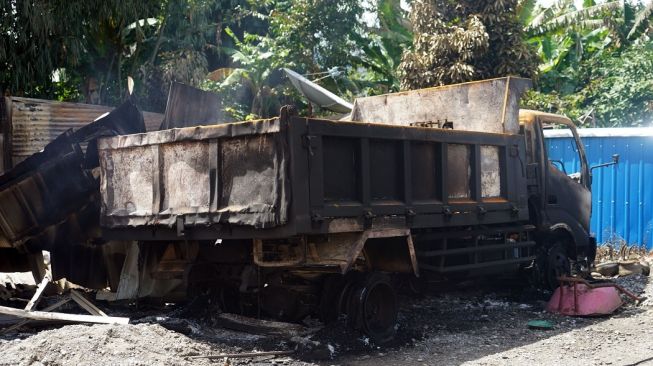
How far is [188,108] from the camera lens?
8406mm

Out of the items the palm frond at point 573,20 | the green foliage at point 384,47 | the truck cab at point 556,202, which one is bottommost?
the truck cab at point 556,202

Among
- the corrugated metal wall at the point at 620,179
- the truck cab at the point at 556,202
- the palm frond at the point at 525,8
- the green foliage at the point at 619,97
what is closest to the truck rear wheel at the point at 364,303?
the truck cab at the point at 556,202

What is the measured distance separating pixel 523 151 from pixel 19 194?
18.6 ft

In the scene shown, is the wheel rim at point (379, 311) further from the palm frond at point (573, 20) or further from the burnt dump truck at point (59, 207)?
the palm frond at point (573, 20)

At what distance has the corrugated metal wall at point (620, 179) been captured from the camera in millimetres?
13492

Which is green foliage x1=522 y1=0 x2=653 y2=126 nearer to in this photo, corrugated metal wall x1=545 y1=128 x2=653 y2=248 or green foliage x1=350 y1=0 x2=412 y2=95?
green foliage x1=350 y1=0 x2=412 y2=95

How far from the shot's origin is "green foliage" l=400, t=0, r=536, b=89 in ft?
48.7

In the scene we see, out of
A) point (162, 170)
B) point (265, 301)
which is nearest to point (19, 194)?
point (162, 170)

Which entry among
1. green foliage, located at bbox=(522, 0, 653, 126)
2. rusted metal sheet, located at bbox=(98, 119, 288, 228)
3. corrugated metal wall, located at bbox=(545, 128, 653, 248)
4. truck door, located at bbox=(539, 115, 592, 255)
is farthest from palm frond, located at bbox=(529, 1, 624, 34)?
rusted metal sheet, located at bbox=(98, 119, 288, 228)

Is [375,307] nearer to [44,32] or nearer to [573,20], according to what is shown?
[44,32]

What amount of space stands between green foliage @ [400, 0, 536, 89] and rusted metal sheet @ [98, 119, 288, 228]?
911 cm

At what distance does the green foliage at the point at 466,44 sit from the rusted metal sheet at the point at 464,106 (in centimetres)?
557

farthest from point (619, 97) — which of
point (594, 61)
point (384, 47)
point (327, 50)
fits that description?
point (327, 50)

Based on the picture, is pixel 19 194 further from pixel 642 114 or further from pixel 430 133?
pixel 642 114
